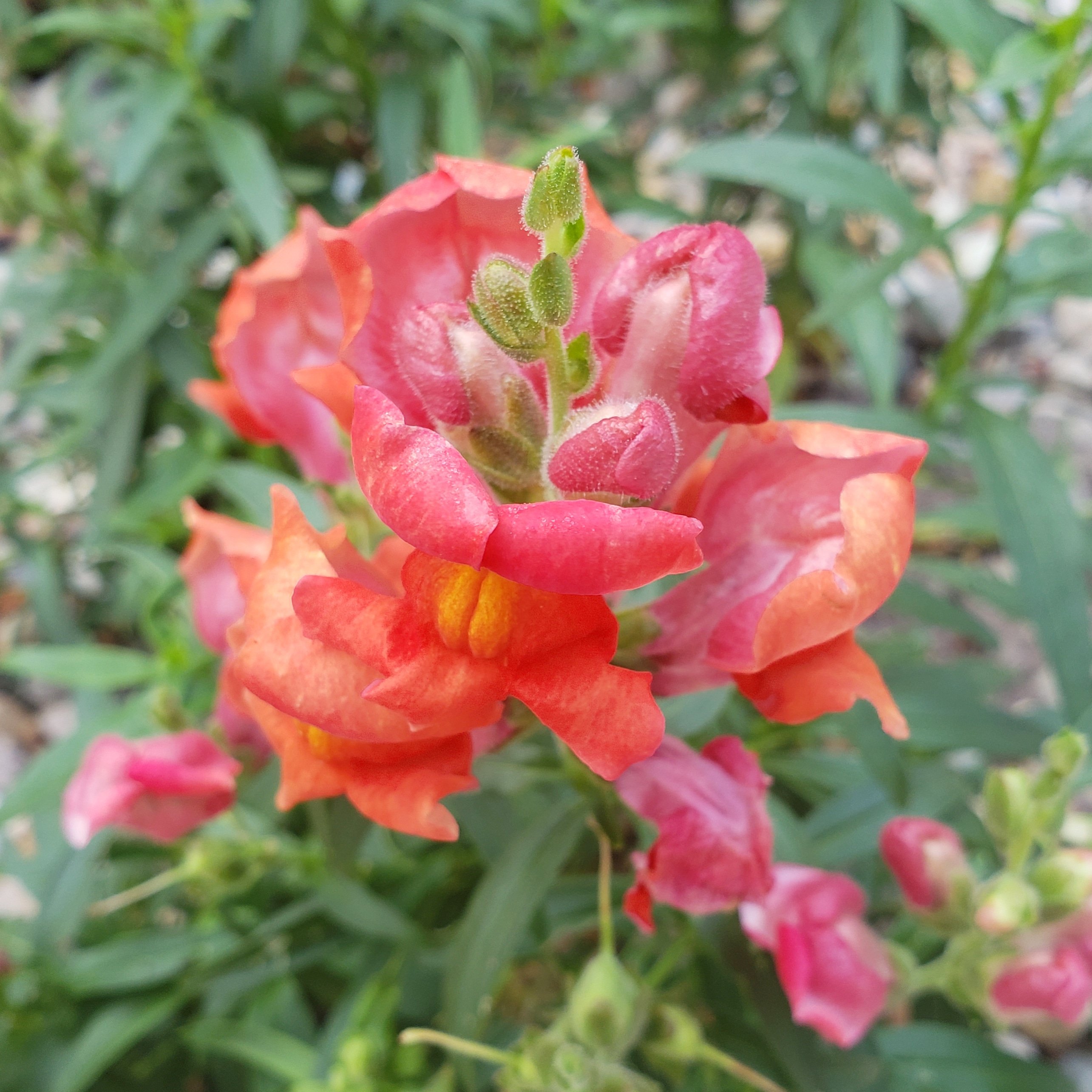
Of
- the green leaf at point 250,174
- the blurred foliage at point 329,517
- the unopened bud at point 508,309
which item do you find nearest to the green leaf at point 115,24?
the blurred foliage at point 329,517

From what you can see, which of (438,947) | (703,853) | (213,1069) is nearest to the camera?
(703,853)

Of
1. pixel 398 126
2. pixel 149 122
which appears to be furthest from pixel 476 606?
pixel 398 126

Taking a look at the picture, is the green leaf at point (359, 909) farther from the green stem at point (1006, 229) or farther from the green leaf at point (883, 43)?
the green leaf at point (883, 43)

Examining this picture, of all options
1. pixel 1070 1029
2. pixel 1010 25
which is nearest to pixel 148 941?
pixel 1070 1029

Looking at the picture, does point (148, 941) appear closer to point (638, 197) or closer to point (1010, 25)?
point (638, 197)

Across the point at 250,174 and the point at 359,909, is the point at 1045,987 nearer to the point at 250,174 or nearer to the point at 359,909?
the point at 359,909
